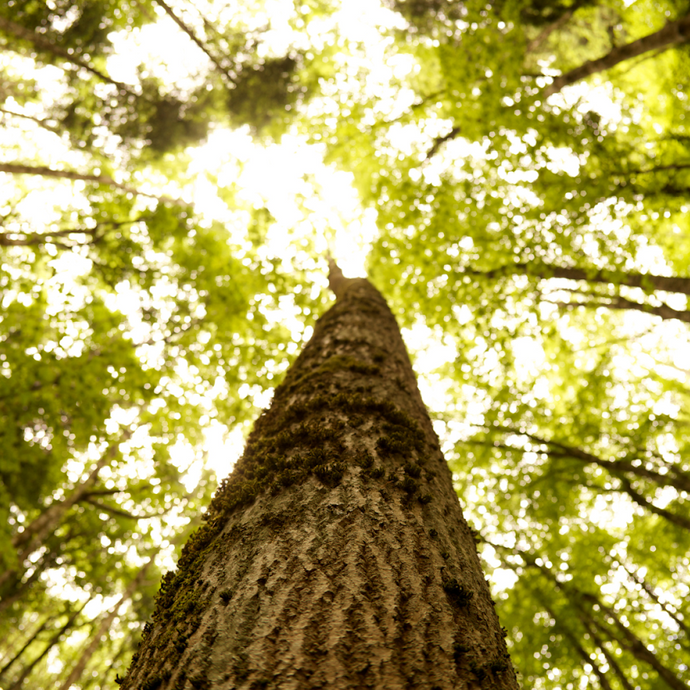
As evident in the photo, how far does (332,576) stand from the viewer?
54.2 inches

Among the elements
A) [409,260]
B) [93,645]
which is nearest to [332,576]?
[409,260]

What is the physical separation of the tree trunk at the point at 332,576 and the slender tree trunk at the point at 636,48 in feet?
23.1

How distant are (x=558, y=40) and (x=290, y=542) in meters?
12.0

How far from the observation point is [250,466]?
2139 mm

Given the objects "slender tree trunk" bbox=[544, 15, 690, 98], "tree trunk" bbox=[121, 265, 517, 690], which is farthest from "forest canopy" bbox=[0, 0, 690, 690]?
"tree trunk" bbox=[121, 265, 517, 690]

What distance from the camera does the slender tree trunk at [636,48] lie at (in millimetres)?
5531

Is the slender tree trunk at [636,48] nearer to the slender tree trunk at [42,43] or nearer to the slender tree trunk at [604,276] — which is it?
the slender tree trunk at [604,276]

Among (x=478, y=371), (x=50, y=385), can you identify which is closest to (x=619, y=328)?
(x=478, y=371)

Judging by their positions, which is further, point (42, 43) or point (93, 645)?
point (93, 645)

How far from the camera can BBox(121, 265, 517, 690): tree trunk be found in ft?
3.75

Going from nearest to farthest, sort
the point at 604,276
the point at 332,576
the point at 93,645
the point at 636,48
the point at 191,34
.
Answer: the point at 332,576 → the point at 636,48 → the point at 604,276 → the point at 191,34 → the point at 93,645

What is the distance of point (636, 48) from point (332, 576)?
8253 millimetres

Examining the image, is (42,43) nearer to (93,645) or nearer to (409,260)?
(409,260)

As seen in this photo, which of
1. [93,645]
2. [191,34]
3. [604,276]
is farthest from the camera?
[93,645]
